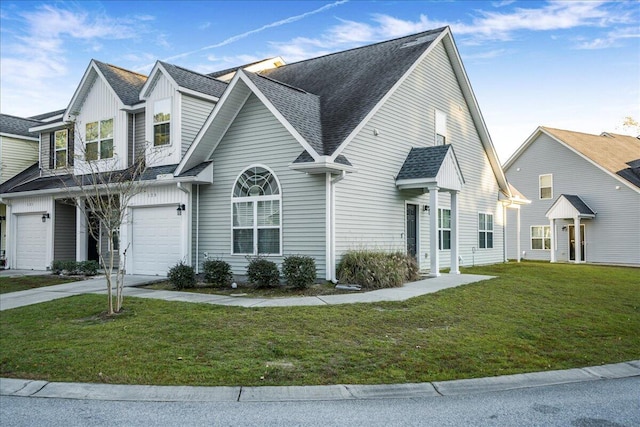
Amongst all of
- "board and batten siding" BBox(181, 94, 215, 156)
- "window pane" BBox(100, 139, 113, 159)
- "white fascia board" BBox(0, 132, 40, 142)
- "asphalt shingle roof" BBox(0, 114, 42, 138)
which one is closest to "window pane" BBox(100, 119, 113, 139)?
"window pane" BBox(100, 139, 113, 159)

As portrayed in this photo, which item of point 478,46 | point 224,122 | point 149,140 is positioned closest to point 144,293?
point 224,122

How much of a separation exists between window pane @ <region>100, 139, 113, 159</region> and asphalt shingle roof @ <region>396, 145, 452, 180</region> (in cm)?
1024

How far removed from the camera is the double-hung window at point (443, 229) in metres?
18.1

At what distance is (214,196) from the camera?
15750mm

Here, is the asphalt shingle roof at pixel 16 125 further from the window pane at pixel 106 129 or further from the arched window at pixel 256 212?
the arched window at pixel 256 212

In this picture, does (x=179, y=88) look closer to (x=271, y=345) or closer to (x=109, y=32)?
(x=109, y=32)

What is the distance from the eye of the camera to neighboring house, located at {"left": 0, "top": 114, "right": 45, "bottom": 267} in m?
23.0

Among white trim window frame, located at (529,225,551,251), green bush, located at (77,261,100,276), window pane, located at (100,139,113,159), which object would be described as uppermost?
window pane, located at (100,139,113,159)

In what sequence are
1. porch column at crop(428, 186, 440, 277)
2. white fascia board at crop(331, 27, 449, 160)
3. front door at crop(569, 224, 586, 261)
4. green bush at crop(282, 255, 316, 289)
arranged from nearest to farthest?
1. green bush at crop(282, 255, 316, 289)
2. white fascia board at crop(331, 27, 449, 160)
3. porch column at crop(428, 186, 440, 277)
4. front door at crop(569, 224, 586, 261)

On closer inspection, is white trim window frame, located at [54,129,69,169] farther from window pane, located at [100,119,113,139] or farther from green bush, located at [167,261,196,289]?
green bush, located at [167,261,196,289]

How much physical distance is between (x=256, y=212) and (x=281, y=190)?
111 centimetres

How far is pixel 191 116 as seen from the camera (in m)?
17.1

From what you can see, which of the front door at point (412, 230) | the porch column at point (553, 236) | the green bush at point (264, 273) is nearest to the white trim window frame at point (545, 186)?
the porch column at point (553, 236)

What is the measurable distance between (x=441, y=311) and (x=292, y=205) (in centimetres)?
546
